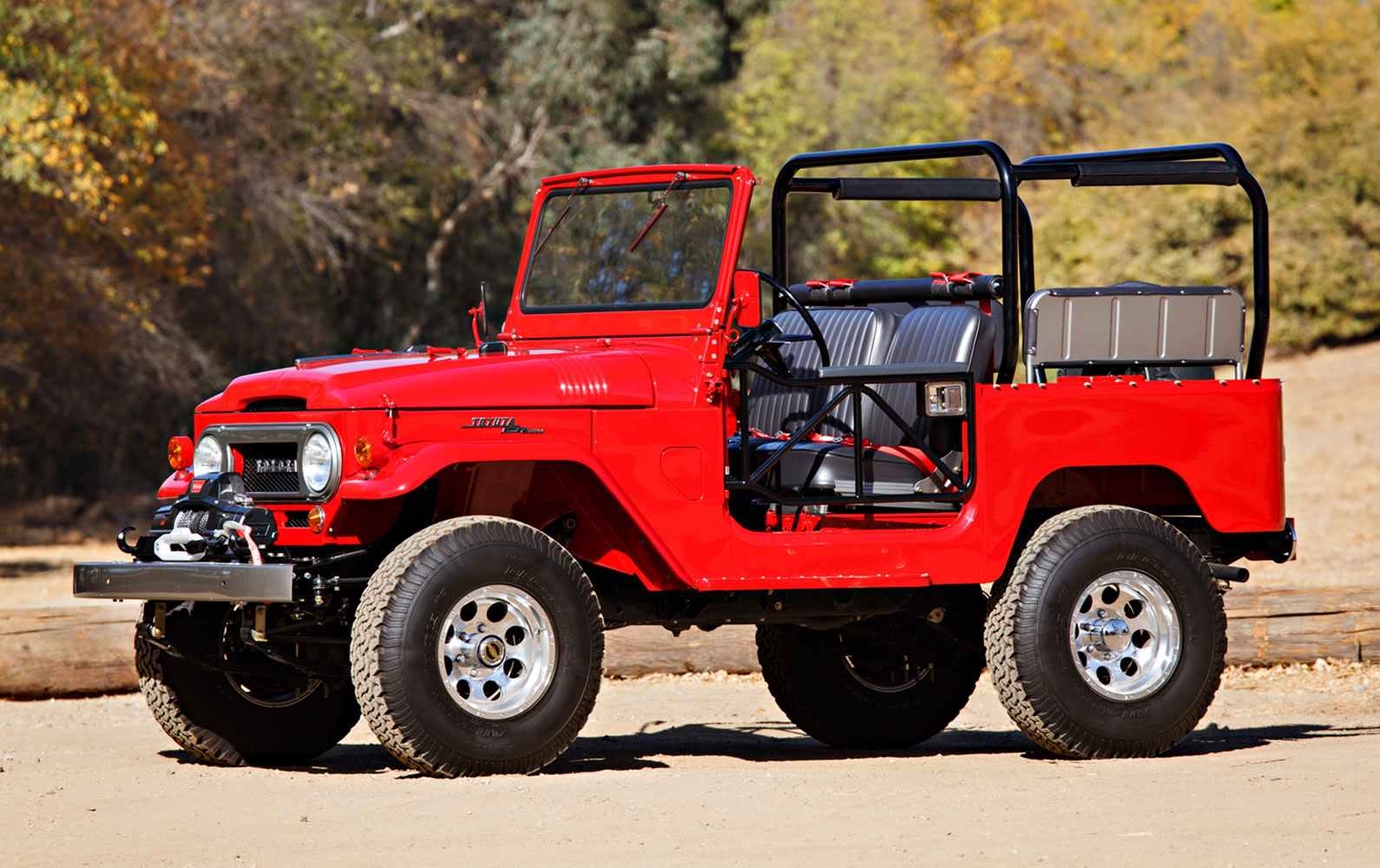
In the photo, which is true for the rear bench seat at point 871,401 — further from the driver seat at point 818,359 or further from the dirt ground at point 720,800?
the dirt ground at point 720,800

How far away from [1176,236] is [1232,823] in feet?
82.3

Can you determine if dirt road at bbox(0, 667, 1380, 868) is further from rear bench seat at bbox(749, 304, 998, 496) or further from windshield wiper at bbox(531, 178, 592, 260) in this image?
windshield wiper at bbox(531, 178, 592, 260)

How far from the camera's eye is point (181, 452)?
22.9ft

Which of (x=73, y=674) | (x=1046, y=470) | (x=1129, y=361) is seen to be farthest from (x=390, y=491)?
(x=73, y=674)

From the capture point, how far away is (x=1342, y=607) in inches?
389

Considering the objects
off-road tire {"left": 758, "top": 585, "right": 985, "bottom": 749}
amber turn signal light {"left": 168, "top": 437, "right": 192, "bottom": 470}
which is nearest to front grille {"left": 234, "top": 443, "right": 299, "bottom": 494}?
amber turn signal light {"left": 168, "top": 437, "right": 192, "bottom": 470}

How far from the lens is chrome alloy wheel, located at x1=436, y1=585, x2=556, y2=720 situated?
6203mm

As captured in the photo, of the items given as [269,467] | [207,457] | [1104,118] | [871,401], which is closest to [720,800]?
[269,467]

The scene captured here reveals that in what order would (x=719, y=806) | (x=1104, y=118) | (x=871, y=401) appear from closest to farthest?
1. (x=719, y=806)
2. (x=871, y=401)
3. (x=1104, y=118)

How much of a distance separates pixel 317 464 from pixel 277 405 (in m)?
0.42

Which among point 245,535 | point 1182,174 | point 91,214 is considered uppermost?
point 91,214

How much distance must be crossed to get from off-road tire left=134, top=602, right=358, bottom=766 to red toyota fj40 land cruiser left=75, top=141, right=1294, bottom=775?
13 mm

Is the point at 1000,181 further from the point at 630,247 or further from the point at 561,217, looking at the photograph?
the point at 561,217

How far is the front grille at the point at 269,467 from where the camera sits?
21.1ft
